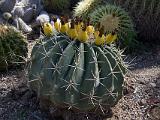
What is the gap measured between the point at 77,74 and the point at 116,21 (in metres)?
1.61

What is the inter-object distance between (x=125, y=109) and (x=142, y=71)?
863 mm

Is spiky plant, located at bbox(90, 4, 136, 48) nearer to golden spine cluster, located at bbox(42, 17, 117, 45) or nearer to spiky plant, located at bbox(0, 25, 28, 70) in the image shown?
spiky plant, located at bbox(0, 25, 28, 70)

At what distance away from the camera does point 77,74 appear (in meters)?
3.34

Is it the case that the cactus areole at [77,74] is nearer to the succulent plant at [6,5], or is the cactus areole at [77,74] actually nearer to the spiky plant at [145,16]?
the spiky plant at [145,16]

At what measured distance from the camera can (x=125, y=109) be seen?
3.81 m

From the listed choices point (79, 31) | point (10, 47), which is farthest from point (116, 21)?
point (79, 31)

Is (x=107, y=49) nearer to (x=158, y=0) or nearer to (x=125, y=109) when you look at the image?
(x=125, y=109)

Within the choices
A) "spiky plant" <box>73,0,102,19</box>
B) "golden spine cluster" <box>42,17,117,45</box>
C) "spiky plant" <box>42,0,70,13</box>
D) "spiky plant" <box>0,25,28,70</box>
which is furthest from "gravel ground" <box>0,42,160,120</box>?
"spiky plant" <box>42,0,70,13</box>

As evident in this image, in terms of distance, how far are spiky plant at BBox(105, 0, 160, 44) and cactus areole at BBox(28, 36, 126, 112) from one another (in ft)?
5.83

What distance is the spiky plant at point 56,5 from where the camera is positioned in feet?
20.5

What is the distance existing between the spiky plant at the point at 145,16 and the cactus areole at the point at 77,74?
1.78 metres

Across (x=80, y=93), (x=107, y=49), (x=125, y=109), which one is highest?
(x=107, y=49)

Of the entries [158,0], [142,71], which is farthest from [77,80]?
[158,0]

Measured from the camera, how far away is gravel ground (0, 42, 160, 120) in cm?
371
